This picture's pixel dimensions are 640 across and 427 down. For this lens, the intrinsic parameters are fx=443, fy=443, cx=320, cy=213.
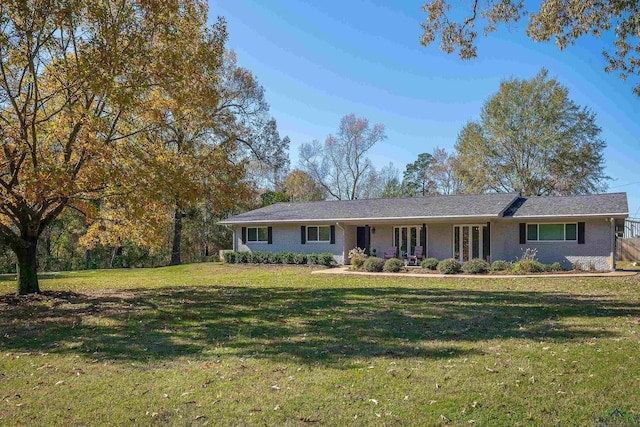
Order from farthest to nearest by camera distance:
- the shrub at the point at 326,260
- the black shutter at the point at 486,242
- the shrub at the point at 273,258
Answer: the shrub at the point at 273,258, the shrub at the point at 326,260, the black shutter at the point at 486,242

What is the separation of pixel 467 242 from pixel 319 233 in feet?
26.4

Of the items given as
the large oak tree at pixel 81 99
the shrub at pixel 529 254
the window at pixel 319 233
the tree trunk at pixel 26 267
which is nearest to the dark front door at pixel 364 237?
the window at pixel 319 233

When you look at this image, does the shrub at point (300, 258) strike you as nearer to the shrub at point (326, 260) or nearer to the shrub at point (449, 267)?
the shrub at point (326, 260)

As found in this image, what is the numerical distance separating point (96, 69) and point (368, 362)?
8357 mm

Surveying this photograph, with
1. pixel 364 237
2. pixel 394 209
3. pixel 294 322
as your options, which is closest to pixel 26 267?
pixel 294 322

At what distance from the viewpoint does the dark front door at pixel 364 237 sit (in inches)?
987

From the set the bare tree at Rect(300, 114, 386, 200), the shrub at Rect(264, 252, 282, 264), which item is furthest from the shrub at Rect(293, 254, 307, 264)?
the bare tree at Rect(300, 114, 386, 200)

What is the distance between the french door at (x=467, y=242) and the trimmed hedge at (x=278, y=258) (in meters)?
6.45

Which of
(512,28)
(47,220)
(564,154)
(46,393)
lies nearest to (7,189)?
(47,220)

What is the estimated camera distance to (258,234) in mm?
27312

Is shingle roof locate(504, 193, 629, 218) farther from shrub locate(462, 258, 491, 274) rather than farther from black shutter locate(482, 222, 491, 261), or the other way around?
shrub locate(462, 258, 491, 274)

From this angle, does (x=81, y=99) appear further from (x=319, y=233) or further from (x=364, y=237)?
(x=364, y=237)

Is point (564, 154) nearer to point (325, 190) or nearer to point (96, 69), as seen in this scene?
point (325, 190)

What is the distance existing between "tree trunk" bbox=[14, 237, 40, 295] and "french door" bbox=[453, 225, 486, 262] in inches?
710
